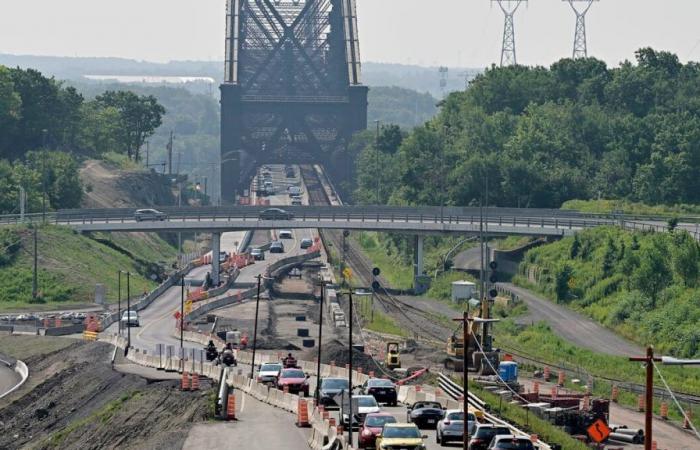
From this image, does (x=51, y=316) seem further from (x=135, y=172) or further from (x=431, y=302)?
(x=135, y=172)

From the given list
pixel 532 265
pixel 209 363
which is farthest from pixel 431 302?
pixel 209 363

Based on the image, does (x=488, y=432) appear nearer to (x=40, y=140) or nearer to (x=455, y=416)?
(x=455, y=416)

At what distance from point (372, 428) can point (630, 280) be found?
5929cm

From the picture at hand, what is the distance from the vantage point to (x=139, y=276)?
14238cm

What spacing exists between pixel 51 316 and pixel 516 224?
111 feet

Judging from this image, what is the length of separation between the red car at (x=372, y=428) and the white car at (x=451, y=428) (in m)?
1.40

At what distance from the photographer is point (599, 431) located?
60344mm

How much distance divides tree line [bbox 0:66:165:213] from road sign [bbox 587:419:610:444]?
291 ft

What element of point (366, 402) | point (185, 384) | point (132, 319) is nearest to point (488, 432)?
point (366, 402)

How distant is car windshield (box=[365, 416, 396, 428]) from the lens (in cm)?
5675

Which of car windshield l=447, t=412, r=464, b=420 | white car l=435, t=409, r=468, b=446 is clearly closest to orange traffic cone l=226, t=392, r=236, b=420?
white car l=435, t=409, r=468, b=446

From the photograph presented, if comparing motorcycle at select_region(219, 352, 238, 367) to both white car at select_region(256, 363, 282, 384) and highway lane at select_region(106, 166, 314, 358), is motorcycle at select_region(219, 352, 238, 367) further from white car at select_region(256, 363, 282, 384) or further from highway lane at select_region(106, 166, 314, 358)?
highway lane at select_region(106, 166, 314, 358)

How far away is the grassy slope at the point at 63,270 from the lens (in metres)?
129

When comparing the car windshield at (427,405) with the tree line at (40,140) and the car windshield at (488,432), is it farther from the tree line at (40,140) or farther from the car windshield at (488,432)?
the tree line at (40,140)
